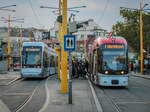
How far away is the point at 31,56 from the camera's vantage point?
22359mm

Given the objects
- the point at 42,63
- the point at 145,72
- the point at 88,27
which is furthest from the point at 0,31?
the point at 42,63

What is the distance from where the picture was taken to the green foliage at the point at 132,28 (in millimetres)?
41219

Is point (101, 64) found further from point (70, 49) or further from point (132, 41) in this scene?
point (132, 41)

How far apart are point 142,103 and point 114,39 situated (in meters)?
6.51

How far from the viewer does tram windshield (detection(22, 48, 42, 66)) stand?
2225 cm

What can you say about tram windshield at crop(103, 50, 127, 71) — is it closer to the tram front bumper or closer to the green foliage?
the tram front bumper

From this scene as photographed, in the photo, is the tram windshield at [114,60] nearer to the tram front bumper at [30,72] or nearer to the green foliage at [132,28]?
the tram front bumper at [30,72]

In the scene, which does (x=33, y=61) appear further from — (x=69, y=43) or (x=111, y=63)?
(x=69, y=43)

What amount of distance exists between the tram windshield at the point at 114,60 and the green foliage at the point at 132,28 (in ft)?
84.8

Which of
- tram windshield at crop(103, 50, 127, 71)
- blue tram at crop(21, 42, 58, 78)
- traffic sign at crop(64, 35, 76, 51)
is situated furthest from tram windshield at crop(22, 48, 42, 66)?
traffic sign at crop(64, 35, 76, 51)

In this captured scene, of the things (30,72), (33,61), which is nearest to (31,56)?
A: (33,61)

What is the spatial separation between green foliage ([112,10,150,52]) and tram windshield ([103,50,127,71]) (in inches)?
1018

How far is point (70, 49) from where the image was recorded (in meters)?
10.7

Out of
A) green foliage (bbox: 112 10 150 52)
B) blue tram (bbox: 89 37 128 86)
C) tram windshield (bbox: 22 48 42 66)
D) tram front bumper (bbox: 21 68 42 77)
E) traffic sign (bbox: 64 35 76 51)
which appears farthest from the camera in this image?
green foliage (bbox: 112 10 150 52)
